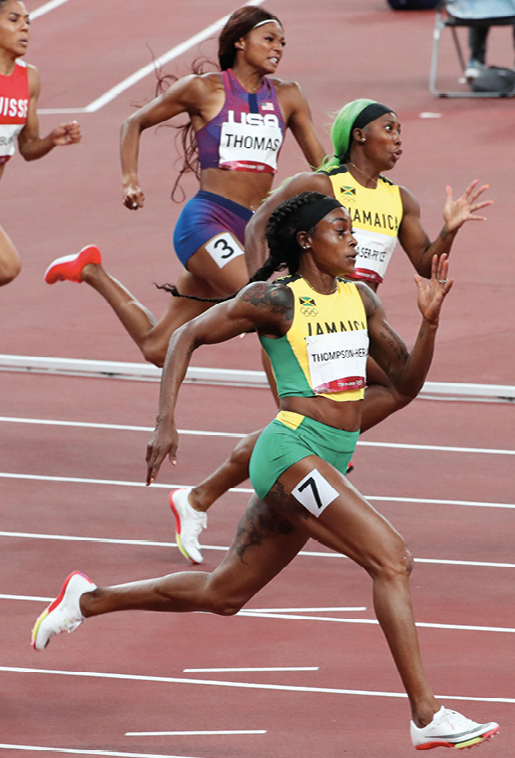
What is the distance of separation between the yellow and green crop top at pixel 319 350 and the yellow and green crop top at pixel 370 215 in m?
1.53

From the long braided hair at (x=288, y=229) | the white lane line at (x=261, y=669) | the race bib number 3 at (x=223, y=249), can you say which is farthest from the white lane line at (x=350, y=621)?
the race bib number 3 at (x=223, y=249)

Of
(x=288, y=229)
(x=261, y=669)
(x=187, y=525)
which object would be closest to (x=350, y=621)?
(x=261, y=669)

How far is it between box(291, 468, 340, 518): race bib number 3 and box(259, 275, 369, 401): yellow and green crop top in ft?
1.17

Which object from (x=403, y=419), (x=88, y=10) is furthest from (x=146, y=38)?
(x=403, y=419)

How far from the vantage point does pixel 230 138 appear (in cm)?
741

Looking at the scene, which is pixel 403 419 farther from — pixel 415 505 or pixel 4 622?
pixel 4 622

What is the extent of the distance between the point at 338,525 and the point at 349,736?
89cm

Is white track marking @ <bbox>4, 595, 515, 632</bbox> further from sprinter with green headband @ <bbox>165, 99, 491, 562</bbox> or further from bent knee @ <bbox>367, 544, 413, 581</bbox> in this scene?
bent knee @ <bbox>367, 544, 413, 581</bbox>

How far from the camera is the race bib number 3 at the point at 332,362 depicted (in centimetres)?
484

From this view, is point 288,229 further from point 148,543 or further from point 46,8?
point 46,8

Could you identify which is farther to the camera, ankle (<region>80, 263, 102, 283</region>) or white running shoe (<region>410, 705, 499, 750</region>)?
ankle (<region>80, 263, 102, 283</region>)

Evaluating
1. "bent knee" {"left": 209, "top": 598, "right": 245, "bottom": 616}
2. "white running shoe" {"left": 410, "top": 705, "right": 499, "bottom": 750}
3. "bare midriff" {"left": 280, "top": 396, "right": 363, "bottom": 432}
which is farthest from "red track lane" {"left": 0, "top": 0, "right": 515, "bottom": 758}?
"bare midriff" {"left": 280, "top": 396, "right": 363, "bottom": 432}

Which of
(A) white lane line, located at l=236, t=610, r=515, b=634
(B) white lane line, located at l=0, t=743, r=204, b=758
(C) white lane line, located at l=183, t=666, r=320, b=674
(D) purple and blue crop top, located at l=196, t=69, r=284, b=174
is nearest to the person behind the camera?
(B) white lane line, located at l=0, t=743, r=204, b=758

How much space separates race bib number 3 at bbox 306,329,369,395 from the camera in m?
4.84
